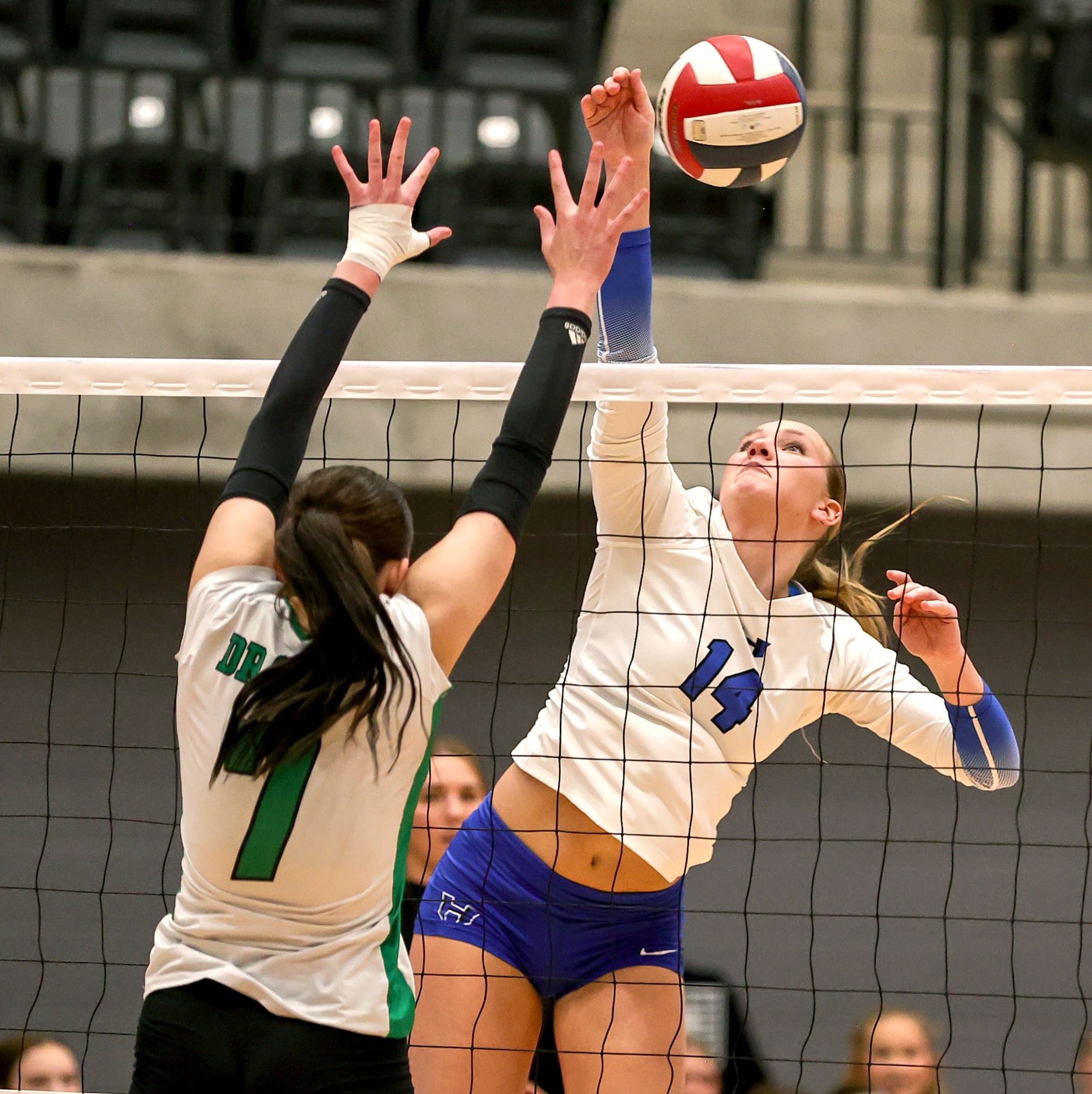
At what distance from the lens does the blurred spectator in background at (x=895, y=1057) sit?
433cm

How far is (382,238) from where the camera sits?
2.04 meters

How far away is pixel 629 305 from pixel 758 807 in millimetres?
3634

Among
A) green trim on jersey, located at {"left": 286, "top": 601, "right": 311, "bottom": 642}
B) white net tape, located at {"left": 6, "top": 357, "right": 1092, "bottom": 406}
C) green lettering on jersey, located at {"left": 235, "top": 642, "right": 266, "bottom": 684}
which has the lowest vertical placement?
green lettering on jersey, located at {"left": 235, "top": 642, "right": 266, "bottom": 684}

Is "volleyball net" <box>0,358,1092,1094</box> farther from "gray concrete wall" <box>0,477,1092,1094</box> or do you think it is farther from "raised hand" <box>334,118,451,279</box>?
"raised hand" <box>334,118,451,279</box>

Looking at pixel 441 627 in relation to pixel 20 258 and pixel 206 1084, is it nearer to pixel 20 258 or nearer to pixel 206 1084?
pixel 206 1084

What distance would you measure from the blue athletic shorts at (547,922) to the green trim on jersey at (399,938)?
0.80 meters

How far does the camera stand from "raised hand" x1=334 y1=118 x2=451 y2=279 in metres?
2.03

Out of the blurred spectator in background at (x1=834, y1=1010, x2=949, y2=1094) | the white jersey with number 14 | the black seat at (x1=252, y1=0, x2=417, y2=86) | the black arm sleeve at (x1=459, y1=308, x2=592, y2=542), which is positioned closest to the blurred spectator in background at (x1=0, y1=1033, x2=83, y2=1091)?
the white jersey with number 14

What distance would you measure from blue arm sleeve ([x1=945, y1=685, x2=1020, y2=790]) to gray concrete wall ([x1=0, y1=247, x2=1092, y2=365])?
10.6 feet

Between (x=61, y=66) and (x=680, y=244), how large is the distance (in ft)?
9.41

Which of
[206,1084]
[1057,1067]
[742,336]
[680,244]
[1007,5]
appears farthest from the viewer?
[1007,5]

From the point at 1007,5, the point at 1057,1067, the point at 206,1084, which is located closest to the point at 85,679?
the point at 1057,1067

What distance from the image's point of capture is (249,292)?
5684 millimetres

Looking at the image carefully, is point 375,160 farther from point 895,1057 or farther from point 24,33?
point 24,33
